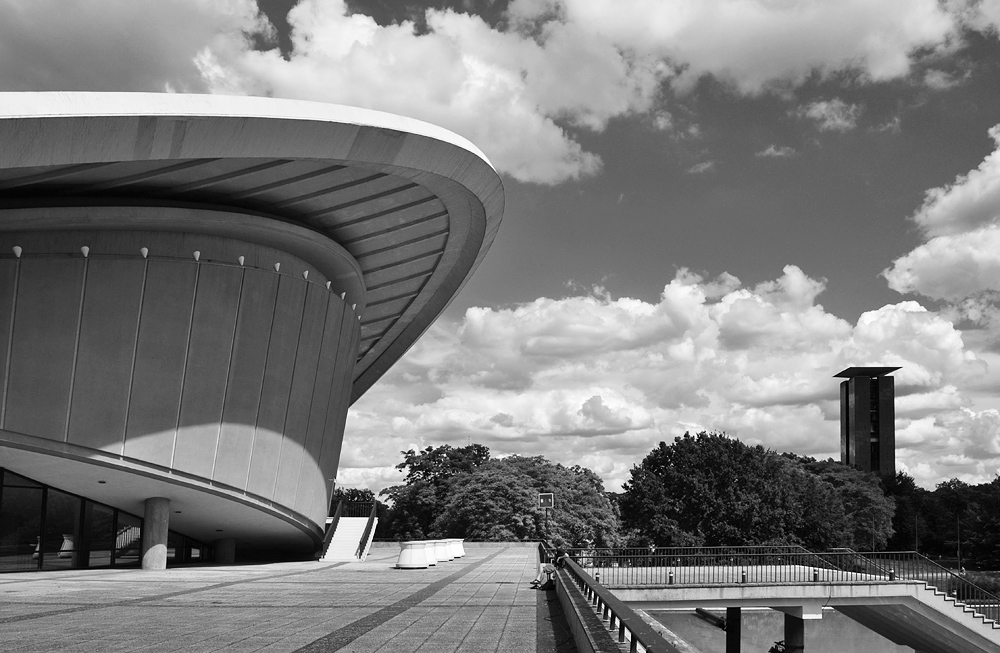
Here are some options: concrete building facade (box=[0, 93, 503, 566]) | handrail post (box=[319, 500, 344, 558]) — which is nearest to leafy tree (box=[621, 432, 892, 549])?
handrail post (box=[319, 500, 344, 558])

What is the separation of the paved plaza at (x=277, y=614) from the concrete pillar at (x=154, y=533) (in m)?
2.83

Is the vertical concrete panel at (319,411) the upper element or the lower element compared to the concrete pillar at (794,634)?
upper

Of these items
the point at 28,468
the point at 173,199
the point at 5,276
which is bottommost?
the point at 28,468

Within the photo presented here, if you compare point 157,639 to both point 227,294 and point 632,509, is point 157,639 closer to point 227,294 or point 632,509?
point 227,294

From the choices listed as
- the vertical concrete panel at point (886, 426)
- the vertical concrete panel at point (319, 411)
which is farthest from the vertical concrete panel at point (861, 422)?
the vertical concrete panel at point (319, 411)

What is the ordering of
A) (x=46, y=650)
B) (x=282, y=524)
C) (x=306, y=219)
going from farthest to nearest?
(x=282, y=524) → (x=306, y=219) → (x=46, y=650)

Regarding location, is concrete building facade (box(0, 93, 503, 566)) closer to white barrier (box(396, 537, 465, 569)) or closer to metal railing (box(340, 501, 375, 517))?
white barrier (box(396, 537, 465, 569))

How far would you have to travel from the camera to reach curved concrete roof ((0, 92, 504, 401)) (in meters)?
16.8

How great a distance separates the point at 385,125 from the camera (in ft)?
67.2

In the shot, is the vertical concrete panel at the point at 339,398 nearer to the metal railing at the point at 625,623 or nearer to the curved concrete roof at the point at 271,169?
the curved concrete roof at the point at 271,169

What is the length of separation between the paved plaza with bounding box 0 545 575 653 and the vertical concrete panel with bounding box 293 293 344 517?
6047mm

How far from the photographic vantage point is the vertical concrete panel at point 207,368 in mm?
24109

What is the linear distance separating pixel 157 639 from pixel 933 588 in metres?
25.3

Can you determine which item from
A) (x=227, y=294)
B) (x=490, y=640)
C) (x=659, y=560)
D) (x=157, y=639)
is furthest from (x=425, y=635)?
(x=659, y=560)
